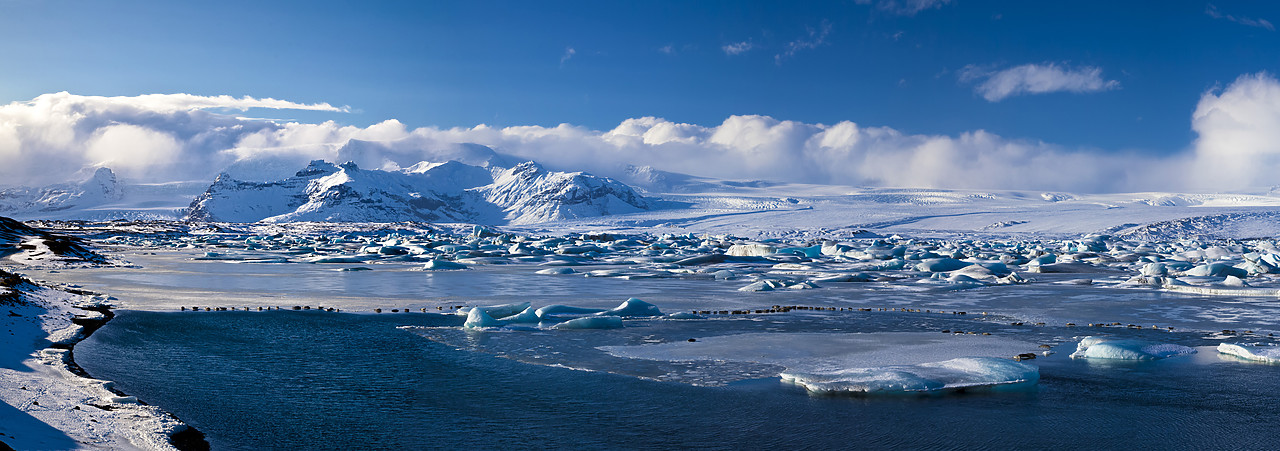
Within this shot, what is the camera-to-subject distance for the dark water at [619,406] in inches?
259

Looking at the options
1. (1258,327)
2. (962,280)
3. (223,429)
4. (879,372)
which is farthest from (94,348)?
(962,280)

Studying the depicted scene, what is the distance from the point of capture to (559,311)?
14820mm

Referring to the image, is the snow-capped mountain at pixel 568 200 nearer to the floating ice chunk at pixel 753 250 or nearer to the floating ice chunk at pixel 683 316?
the floating ice chunk at pixel 753 250

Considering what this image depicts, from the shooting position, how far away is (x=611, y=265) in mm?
36812

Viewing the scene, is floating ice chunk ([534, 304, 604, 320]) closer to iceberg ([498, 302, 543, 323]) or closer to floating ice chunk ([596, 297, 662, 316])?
iceberg ([498, 302, 543, 323])

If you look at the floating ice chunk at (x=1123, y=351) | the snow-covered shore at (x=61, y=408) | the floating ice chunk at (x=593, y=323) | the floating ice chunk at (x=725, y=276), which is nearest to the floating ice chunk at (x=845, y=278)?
the floating ice chunk at (x=725, y=276)

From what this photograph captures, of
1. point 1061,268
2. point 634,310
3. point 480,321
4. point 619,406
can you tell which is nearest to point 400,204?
point 1061,268

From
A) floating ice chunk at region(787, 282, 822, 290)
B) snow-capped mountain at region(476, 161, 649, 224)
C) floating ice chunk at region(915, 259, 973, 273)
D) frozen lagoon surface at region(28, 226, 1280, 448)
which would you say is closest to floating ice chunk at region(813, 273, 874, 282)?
floating ice chunk at region(787, 282, 822, 290)

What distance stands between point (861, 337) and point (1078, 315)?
5.91 metres

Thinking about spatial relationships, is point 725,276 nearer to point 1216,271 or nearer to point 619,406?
point 1216,271

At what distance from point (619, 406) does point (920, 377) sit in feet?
10.3

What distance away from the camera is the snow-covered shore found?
560 centimetres

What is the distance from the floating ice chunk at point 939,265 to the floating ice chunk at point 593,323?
20271 millimetres

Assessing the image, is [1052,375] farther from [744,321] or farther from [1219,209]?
[1219,209]
